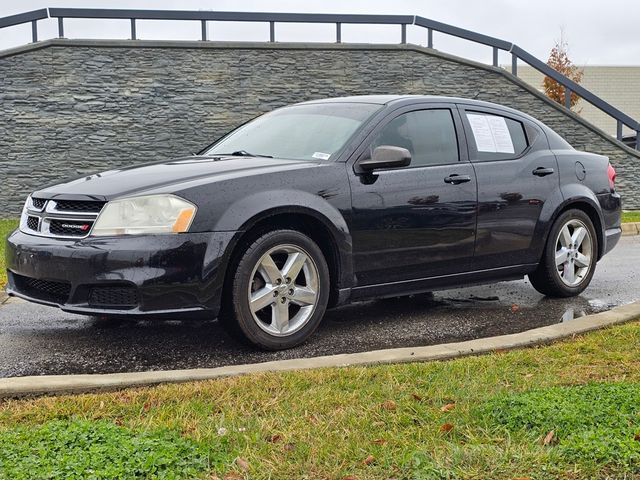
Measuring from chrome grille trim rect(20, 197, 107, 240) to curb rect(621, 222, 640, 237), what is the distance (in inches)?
414

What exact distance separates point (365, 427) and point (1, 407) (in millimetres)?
1643

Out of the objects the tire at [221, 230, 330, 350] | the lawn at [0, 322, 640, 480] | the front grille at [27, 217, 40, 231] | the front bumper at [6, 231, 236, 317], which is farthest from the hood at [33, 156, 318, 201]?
the lawn at [0, 322, 640, 480]

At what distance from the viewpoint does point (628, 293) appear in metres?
6.77

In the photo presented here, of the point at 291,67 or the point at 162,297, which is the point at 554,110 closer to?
the point at 291,67

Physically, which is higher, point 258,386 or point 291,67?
point 291,67

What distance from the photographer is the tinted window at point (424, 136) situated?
5.43 m

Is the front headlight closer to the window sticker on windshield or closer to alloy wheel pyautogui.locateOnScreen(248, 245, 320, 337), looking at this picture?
alloy wheel pyautogui.locateOnScreen(248, 245, 320, 337)

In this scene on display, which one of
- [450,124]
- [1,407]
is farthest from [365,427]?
[450,124]

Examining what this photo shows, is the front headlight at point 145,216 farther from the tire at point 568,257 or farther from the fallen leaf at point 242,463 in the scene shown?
the tire at point 568,257

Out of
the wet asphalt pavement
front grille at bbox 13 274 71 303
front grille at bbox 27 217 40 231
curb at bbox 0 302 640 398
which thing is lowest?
the wet asphalt pavement

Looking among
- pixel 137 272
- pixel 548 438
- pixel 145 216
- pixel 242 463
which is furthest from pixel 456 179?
pixel 242 463

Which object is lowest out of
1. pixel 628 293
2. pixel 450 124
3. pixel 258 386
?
pixel 628 293

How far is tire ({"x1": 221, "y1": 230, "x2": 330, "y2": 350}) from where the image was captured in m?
4.55

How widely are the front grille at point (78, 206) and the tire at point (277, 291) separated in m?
0.85
